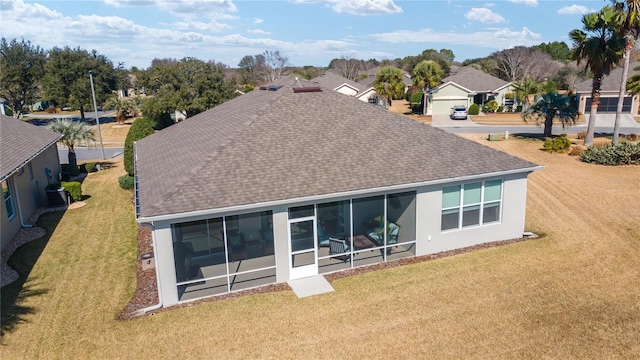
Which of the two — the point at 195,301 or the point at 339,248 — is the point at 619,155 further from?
the point at 195,301

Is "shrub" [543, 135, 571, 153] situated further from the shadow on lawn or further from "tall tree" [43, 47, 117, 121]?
"tall tree" [43, 47, 117, 121]

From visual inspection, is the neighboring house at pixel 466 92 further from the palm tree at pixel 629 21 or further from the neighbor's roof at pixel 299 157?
the neighbor's roof at pixel 299 157

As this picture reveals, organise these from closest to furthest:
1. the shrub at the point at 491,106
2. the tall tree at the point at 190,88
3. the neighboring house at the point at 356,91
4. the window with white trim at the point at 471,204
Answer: the window with white trim at the point at 471,204 → the tall tree at the point at 190,88 → the shrub at the point at 491,106 → the neighboring house at the point at 356,91

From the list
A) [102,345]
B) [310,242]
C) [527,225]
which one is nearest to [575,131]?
[527,225]

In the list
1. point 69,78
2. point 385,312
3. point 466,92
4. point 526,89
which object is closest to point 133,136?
point 385,312

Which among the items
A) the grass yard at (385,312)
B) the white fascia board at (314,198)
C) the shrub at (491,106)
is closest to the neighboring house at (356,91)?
the shrub at (491,106)

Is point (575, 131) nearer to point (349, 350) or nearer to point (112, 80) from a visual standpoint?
point (349, 350)
